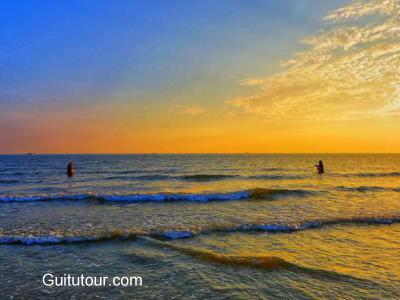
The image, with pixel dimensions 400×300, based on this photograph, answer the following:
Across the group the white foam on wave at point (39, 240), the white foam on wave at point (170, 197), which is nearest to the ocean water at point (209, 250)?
the white foam on wave at point (39, 240)

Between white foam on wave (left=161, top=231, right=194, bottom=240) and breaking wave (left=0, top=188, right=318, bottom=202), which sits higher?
white foam on wave (left=161, top=231, right=194, bottom=240)

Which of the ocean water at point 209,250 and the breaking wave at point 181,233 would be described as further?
the breaking wave at point 181,233

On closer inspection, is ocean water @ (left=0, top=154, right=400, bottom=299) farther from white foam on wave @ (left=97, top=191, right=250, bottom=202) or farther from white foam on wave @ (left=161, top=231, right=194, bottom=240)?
white foam on wave @ (left=97, top=191, right=250, bottom=202)

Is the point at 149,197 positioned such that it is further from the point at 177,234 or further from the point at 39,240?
the point at 39,240

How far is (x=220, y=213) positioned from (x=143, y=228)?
464cm

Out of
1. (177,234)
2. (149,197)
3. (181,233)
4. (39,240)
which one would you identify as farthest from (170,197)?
(39,240)

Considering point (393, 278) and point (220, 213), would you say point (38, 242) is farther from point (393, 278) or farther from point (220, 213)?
point (393, 278)

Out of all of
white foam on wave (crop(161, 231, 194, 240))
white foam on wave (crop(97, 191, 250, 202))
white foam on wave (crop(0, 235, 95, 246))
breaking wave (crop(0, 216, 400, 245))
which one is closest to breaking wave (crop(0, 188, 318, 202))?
white foam on wave (crop(97, 191, 250, 202))

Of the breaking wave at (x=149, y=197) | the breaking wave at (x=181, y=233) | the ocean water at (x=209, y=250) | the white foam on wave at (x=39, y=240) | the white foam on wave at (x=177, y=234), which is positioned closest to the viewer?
the ocean water at (x=209, y=250)

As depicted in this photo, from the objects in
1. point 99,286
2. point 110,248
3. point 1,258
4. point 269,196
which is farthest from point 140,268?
point 269,196

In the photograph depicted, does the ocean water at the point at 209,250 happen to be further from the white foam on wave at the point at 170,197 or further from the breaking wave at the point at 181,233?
the white foam on wave at the point at 170,197

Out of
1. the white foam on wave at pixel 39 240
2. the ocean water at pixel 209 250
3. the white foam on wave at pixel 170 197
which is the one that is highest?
the white foam on wave at pixel 39 240

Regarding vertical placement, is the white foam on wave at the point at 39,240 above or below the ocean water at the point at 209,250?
above

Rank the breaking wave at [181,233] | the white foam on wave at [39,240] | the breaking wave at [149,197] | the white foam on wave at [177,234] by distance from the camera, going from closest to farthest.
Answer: the white foam on wave at [39,240] → the breaking wave at [181,233] → the white foam on wave at [177,234] → the breaking wave at [149,197]
